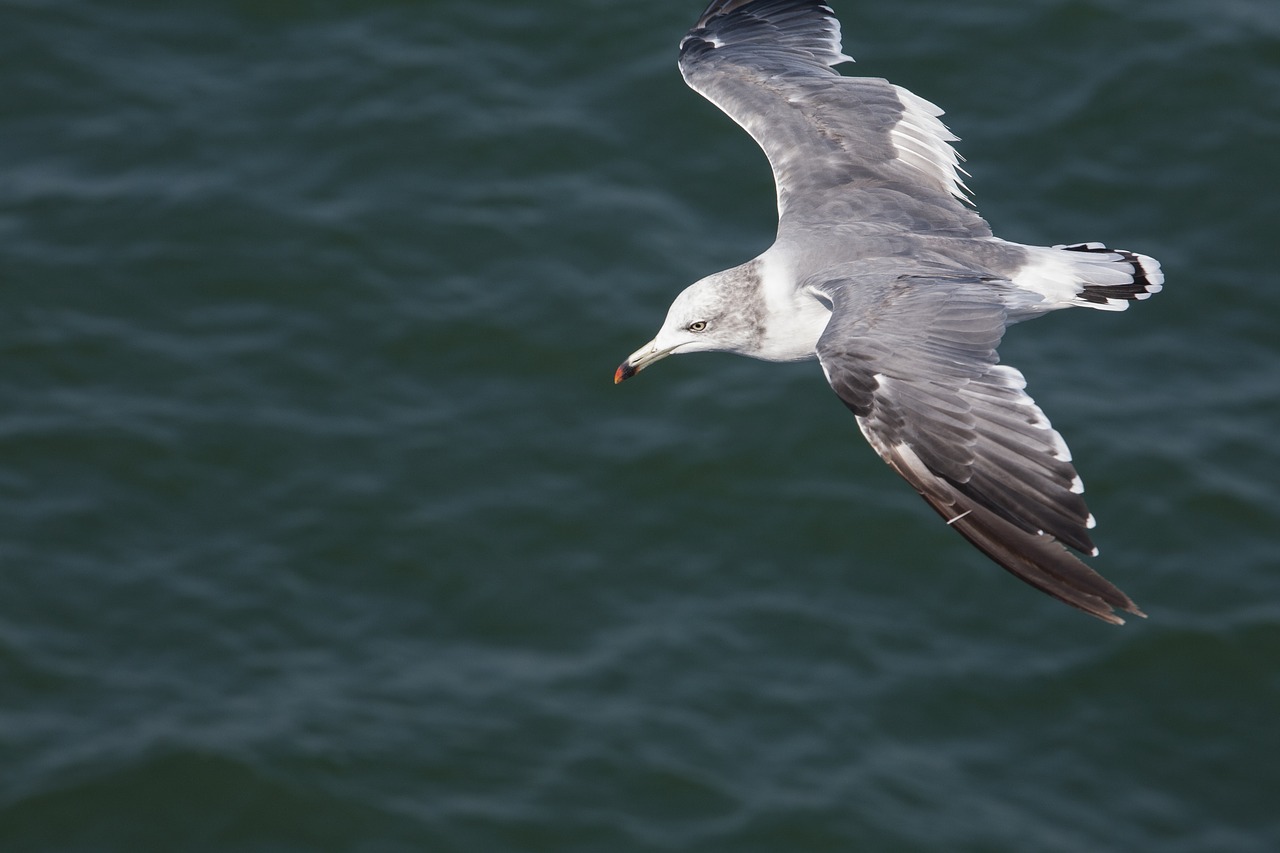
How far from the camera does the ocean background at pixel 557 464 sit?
1200 cm

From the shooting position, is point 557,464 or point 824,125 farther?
point 557,464

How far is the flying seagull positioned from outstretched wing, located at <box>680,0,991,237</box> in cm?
1

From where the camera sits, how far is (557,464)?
13484 mm

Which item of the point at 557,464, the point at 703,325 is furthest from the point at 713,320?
the point at 557,464

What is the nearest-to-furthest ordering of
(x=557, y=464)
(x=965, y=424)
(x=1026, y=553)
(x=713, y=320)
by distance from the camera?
1. (x=1026, y=553)
2. (x=965, y=424)
3. (x=713, y=320)
4. (x=557, y=464)

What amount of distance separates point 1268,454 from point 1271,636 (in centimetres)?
154

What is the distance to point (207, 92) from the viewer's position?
15539mm

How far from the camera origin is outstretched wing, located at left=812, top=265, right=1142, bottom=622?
704 centimetres

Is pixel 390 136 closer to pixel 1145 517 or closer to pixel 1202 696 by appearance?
pixel 1145 517

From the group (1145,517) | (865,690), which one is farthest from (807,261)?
(1145,517)

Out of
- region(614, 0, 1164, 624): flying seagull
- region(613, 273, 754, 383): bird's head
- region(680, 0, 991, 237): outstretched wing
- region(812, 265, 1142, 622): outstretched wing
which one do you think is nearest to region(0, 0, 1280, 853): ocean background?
region(680, 0, 991, 237): outstretched wing

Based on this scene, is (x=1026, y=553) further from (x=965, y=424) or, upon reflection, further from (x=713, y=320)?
(x=713, y=320)

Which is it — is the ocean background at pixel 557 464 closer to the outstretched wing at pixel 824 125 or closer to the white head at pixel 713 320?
the outstretched wing at pixel 824 125

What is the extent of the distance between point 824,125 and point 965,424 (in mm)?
3395
